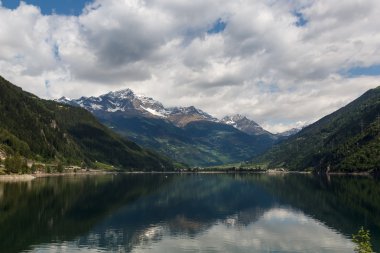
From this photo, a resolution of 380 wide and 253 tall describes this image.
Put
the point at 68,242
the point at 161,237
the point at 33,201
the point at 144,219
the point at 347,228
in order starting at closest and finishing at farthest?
1. the point at 68,242
2. the point at 161,237
3. the point at 347,228
4. the point at 144,219
5. the point at 33,201

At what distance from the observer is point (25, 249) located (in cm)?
7906

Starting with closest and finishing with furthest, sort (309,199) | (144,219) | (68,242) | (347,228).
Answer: (68,242) < (347,228) < (144,219) < (309,199)

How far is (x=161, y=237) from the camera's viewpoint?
311 feet

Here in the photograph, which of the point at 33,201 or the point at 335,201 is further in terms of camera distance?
the point at 335,201

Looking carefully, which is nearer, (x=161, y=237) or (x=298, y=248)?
(x=298, y=248)

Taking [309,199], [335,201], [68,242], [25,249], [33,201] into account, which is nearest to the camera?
[25,249]

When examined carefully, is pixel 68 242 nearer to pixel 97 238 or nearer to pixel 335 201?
pixel 97 238

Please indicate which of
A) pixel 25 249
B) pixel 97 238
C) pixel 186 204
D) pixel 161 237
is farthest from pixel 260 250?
pixel 186 204

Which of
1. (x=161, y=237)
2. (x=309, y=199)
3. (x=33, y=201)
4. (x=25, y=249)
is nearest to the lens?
(x=25, y=249)

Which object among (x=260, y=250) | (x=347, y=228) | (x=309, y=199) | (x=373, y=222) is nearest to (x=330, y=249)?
(x=260, y=250)

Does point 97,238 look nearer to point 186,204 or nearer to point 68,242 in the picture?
point 68,242

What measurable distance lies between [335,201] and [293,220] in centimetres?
5055

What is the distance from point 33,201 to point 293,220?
95927 mm

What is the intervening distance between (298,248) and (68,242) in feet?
160
